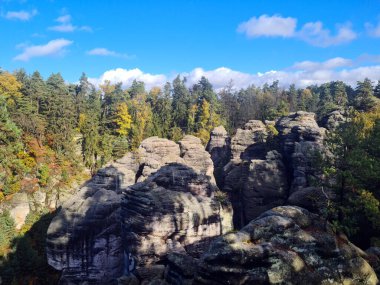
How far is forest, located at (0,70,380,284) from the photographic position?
2380cm

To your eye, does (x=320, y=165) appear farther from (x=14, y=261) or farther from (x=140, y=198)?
(x=14, y=261)

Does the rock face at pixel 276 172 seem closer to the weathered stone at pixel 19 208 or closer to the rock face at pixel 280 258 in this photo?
the rock face at pixel 280 258

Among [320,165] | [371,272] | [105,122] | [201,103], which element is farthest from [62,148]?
[371,272]

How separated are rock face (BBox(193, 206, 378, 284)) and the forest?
5.87 m

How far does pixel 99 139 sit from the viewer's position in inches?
2520

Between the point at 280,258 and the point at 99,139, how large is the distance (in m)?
55.4


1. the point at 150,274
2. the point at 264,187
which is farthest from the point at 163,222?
the point at 264,187

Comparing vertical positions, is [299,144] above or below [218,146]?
above

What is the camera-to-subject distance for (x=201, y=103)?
284ft

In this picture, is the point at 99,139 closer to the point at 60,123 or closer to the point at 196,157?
the point at 60,123

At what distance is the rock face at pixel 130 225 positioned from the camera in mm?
25984

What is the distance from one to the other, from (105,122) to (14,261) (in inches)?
1416

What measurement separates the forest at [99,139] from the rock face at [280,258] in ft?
19.3

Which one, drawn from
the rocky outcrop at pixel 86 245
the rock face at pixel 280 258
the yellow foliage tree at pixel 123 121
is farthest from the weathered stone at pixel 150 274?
the yellow foliage tree at pixel 123 121
